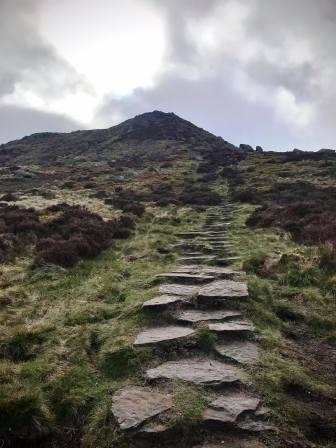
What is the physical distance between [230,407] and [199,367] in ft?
4.15

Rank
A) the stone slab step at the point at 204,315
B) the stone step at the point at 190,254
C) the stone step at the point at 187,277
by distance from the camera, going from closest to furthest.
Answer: the stone slab step at the point at 204,315 < the stone step at the point at 187,277 < the stone step at the point at 190,254

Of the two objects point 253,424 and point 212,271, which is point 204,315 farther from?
point 253,424

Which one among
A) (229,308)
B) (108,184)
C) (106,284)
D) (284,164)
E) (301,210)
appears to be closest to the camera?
(229,308)

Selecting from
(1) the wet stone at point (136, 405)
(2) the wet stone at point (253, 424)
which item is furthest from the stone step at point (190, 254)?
(2) the wet stone at point (253, 424)

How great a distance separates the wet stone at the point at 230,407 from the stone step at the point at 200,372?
1.23 feet

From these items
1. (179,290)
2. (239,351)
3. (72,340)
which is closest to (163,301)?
(179,290)

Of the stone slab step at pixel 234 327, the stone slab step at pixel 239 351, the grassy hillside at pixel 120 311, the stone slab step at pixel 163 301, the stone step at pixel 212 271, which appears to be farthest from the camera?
the stone step at pixel 212 271

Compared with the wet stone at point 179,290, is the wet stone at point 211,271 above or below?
above

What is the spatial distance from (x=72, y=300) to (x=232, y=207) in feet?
64.7

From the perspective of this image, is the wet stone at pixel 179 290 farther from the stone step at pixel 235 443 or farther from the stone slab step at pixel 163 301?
the stone step at pixel 235 443

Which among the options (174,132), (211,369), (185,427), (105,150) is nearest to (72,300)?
(211,369)

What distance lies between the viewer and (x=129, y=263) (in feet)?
50.9

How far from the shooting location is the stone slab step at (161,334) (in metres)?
8.69

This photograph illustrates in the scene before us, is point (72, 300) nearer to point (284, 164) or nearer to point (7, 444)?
point (7, 444)
